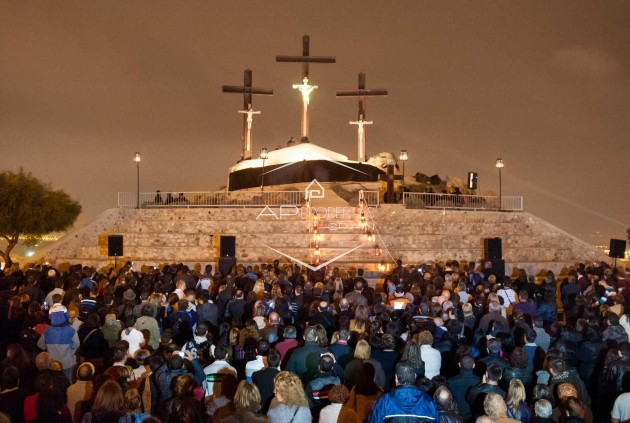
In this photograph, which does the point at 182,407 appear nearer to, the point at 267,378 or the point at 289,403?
the point at 289,403

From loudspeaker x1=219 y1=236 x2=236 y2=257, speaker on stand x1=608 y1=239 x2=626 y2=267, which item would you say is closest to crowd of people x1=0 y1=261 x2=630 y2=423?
loudspeaker x1=219 y1=236 x2=236 y2=257

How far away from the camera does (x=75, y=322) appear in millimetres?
10695

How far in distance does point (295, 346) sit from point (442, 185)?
104ft

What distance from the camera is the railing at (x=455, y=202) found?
103 ft

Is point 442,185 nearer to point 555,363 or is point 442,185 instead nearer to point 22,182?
point 22,182

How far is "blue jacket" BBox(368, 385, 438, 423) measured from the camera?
238 inches

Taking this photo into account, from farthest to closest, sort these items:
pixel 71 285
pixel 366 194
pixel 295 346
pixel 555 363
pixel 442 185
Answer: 1. pixel 442 185
2. pixel 366 194
3. pixel 71 285
4. pixel 295 346
5. pixel 555 363

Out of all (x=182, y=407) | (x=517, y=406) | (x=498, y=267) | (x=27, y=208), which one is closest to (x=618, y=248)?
(x=498, y=267)

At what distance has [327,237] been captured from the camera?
2823cm

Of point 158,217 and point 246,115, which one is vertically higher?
point 246,115

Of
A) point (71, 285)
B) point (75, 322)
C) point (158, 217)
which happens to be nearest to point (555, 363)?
point (75, 322)

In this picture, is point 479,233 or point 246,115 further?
point 246,115

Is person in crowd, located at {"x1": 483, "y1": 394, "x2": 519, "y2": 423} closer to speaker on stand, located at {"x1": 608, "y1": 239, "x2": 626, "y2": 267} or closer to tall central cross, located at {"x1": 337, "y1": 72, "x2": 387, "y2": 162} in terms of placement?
speaker on stand, located at {"x1": 608, "y1": 239, "x2": 626, "y2": 267}

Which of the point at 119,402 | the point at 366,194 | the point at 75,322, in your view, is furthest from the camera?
the point at 366,194
